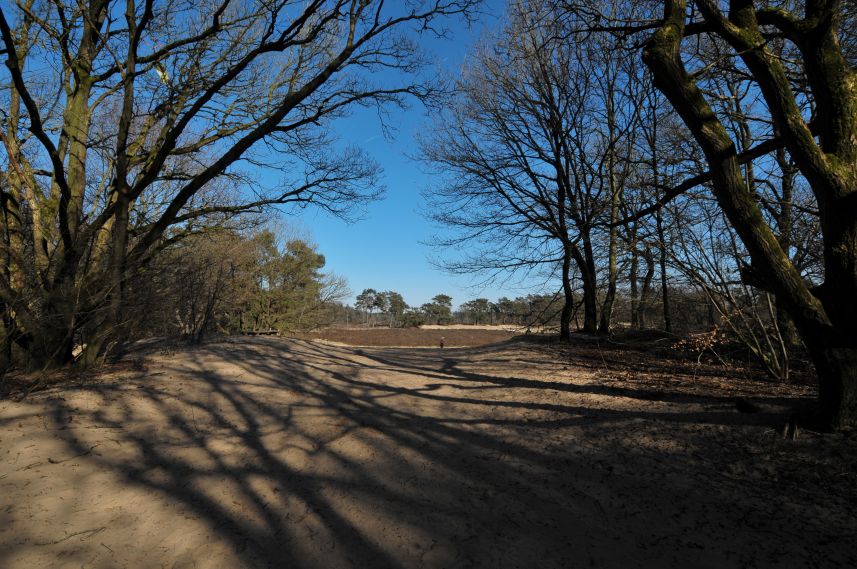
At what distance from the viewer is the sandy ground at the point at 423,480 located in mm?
2623

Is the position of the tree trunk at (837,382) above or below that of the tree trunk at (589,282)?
below

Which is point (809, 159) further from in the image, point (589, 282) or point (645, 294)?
point (645, 294)

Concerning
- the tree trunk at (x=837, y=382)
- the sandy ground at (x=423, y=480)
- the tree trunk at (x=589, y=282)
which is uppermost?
the tree trunk at (x=589, y=282)

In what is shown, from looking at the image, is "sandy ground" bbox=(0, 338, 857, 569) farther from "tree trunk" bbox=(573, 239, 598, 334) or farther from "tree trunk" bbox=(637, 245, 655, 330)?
"tree trunk" bbox=(637, 245, 655, 330)

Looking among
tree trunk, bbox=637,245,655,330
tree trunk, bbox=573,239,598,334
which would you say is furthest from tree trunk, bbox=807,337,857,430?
tree trunk, bbox=637,245,655,330

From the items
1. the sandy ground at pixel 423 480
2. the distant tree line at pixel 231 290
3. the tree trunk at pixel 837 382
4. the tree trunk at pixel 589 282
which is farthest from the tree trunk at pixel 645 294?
the distant tree line at pixel 231 290

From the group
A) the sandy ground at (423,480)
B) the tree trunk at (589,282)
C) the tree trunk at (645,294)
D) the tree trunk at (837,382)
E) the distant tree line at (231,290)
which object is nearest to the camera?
the sandy ground at (423,480)

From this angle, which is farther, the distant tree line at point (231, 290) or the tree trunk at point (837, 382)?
the distant tree line at point (231, 290)

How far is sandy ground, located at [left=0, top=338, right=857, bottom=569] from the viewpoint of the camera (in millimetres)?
2623

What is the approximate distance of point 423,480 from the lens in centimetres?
361

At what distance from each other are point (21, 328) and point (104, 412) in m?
2.24

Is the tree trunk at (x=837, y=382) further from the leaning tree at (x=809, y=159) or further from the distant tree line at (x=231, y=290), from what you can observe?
the distant tree line at (x=231, y=290)

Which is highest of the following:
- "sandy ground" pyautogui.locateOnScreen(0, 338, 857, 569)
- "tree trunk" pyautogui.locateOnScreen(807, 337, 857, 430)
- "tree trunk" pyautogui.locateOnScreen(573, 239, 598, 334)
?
"tree trunk" pyautogui.locateOnScreen(573, 239, 598, 334)

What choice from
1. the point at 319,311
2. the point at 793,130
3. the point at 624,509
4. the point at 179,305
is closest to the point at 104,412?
the point at 624,509
